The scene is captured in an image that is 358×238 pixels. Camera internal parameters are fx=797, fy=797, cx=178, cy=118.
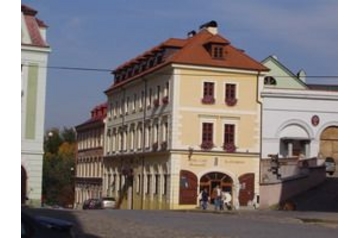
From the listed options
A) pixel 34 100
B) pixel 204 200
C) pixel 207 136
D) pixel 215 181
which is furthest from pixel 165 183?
pixel 34 100

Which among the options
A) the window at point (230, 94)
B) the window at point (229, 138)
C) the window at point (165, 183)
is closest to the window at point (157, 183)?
the window at point (165, 183)

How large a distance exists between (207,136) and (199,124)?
86cm

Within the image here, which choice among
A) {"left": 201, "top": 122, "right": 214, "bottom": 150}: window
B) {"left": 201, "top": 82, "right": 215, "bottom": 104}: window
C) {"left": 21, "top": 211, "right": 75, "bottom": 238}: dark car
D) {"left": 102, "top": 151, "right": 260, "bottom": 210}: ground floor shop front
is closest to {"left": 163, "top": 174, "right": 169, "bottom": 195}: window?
{"left": 102, "top": 151, "right": 260, "bottom": 210}: ground floor shop front

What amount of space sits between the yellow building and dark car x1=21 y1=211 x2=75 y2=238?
33810 millimetres

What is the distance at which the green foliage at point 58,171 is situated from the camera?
5735 cm

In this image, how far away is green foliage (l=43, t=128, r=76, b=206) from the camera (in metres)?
57.3

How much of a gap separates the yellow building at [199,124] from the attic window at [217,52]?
0.06 metres

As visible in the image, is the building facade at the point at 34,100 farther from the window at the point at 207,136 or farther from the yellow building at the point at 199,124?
the window at the point at 207,136

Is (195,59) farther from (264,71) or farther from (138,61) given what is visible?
(138,61)

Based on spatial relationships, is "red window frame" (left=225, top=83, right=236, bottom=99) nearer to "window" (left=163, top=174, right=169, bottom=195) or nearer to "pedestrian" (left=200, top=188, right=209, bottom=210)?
"window" (left=163, top=174, right=169, bottom=195)
